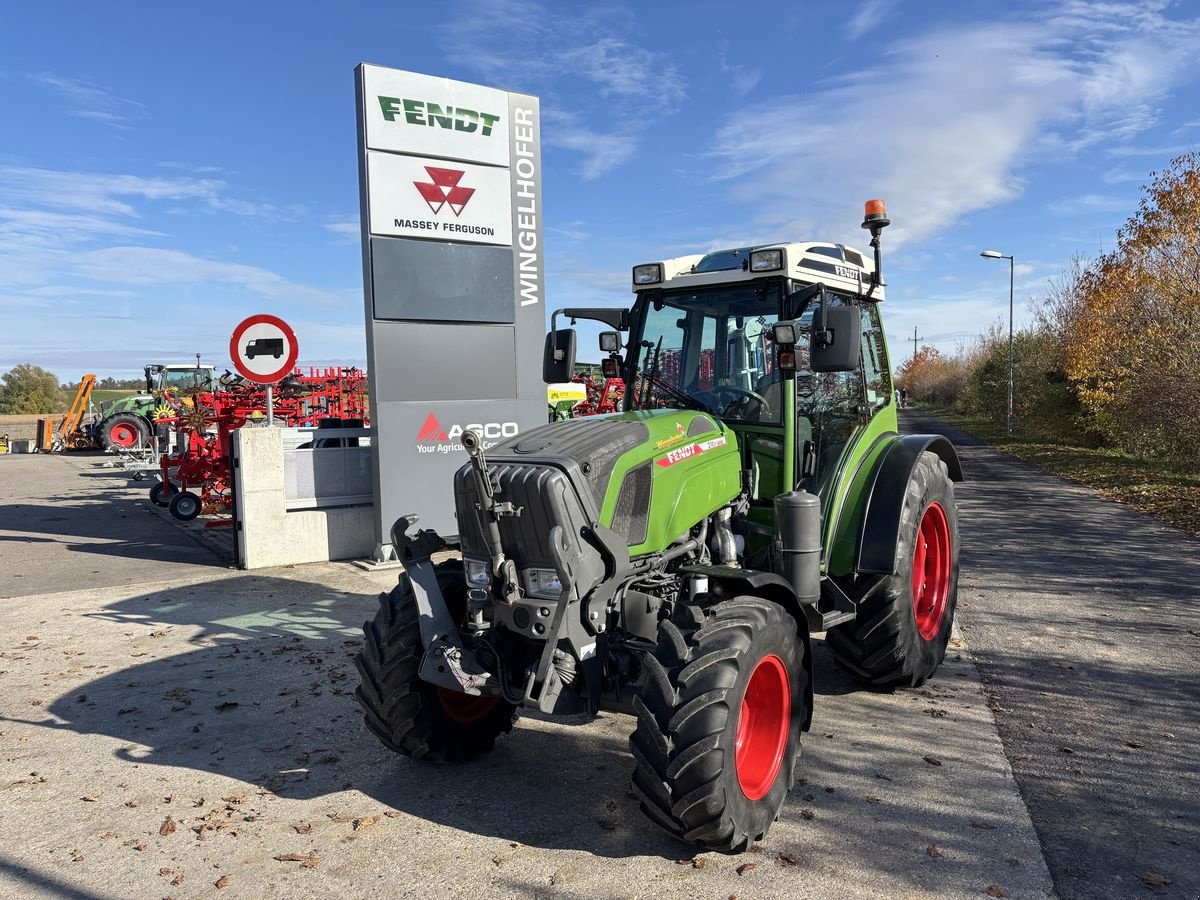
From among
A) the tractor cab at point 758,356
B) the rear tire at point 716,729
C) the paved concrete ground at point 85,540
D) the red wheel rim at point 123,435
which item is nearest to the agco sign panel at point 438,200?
the paved concrete ground at point 85,540

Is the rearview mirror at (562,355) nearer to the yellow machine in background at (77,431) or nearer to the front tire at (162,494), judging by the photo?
the front tire at (162,494)

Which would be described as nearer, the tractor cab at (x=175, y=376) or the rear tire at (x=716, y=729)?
the rear tire at (x=716, y=729)

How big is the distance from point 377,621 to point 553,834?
122 centimetres

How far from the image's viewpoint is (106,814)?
12.0 feet

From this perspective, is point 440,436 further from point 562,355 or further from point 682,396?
point 682,396

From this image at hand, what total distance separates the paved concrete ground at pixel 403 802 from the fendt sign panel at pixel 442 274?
11.3ft

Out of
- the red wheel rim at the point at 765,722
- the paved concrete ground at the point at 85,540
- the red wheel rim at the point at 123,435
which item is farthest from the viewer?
the red wheel rim at the point at 123,435

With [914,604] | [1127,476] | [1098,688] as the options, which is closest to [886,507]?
[914,604]

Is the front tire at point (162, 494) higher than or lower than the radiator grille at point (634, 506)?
lower

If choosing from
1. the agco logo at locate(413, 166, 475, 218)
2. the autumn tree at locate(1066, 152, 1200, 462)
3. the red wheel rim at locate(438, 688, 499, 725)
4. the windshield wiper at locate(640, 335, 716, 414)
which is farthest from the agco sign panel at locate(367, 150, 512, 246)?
the autumn tree at locate(1066, 152, 1200, 462)

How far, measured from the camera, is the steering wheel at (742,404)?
4609 millimetres

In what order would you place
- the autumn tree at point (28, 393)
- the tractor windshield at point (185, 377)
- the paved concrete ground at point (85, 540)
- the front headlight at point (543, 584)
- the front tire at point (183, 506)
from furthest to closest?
the autumn tree at point (28, 393), the tractor windshield at point (185, 377), the front tire at point (183, 506), the paved concrete ground at point (85, 540), the front headlight at point (543, 584)

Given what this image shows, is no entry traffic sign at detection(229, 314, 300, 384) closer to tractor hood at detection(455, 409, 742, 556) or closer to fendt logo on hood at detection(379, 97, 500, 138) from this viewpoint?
fendt logo on hood at detection(379, 97, 500, 138)

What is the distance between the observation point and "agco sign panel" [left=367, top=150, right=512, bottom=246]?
337 inches
